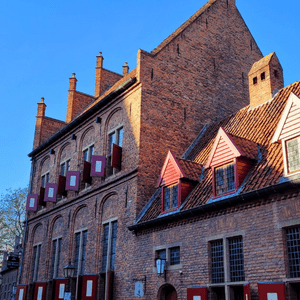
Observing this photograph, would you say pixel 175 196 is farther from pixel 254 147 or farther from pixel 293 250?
pixel 293 250

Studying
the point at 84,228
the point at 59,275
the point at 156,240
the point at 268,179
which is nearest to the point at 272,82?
the point at 268,179

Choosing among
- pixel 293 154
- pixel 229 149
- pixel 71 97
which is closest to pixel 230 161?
pixel 229 149

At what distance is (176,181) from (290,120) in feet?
16.7

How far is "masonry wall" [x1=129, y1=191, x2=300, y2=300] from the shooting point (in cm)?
1146

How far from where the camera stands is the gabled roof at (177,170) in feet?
52.0

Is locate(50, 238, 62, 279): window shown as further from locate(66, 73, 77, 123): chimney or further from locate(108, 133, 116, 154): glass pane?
locate(66, 73, 77, 123): chimney

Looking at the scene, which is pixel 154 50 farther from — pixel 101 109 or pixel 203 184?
pixel 203 184

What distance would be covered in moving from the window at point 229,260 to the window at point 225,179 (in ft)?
5.27

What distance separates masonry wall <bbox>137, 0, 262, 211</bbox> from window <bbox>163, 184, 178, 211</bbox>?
5.50 feet

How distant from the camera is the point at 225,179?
14.0 m

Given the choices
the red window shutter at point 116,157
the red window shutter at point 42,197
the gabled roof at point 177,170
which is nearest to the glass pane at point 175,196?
the gabled roof at point 177,170

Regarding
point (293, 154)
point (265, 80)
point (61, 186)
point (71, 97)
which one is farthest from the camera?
point (71, 97)

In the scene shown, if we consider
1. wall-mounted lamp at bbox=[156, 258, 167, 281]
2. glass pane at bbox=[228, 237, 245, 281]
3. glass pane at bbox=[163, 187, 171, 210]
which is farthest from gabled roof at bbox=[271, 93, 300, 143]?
wall-mounted lamp at bbox=[156, 258, 167, 281]

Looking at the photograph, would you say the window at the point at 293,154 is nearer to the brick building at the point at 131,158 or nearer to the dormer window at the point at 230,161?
the dormer window at the point at 230,161
